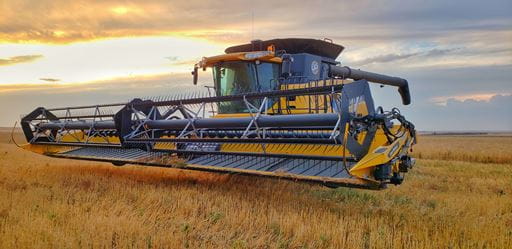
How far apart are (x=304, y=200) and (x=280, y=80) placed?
8.31 ft

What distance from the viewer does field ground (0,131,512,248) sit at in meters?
4.11

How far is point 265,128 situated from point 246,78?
7.63 feet

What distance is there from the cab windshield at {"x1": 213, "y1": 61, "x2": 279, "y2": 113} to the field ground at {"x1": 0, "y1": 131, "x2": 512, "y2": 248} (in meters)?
1.21

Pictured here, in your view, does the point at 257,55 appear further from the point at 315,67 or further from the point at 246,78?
the point at 315,67

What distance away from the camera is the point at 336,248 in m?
4.05

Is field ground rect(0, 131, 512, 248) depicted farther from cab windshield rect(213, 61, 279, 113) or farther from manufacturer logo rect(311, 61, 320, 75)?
manufacturer logo rect(311, 61, 320, 75)

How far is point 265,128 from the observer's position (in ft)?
19.7

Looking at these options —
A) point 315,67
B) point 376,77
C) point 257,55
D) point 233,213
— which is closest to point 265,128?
point 233,213

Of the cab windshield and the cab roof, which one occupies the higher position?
the cab roof

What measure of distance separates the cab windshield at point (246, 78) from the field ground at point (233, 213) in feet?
3.98

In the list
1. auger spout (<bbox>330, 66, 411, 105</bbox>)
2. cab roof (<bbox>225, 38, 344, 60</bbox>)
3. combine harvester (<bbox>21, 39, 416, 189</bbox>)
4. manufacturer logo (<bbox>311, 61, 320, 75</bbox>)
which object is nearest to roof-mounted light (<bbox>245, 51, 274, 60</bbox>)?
combine harvester (<bbox>21, 39, 416, 189</bbox>)

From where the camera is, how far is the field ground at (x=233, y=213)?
4.11 m

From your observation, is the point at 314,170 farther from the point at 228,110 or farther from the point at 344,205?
the point at 228,110

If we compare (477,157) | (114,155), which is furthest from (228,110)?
(477,157)
